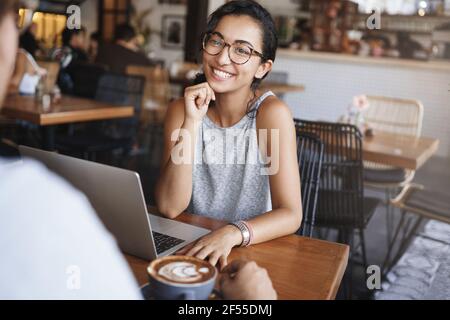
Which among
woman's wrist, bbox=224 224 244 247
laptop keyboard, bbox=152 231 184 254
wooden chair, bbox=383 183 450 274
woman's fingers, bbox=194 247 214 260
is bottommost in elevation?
wooden chair, bbox=383 183 450 274

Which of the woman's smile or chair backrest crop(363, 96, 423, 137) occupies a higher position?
the woman's smile

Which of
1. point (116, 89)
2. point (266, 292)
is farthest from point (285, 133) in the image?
point (116, 89)

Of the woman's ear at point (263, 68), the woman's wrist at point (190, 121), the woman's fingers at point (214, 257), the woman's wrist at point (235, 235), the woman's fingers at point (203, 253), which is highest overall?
the woman's ear at point (263, 68)

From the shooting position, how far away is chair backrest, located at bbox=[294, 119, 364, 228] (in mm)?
2328

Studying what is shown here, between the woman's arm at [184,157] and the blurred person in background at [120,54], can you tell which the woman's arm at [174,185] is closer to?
the woman's arm at [184,157]

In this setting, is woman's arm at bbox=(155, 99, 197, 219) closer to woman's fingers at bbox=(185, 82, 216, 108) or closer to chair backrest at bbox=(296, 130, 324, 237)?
woman's fingers at bbox=(185, 82, 216, 108)

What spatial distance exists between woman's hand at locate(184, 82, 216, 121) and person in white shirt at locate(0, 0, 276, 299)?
67cm

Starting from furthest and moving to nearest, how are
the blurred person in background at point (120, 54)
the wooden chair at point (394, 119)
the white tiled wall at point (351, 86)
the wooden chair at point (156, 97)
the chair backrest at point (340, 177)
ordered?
the white tiled wall at point (351, 86) → the wooden chair at point (156, 97) → the blurred person in background at point (120, 54) → the wooden chair at point (394, 119) → the chair backrest at point (340, 177)

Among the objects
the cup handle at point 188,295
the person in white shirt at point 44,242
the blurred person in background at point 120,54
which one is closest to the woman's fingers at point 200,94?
the person in white shirt at point 44,242

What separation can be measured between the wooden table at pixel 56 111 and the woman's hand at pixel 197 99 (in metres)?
1.59

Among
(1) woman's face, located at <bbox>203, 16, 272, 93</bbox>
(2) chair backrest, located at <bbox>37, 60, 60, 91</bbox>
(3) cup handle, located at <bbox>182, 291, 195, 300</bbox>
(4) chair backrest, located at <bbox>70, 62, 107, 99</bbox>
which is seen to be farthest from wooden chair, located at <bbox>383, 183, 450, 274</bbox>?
(2) chair backrest, located at <bbox>37, 60, 60, 91</bbox>

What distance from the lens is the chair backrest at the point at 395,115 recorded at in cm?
361
